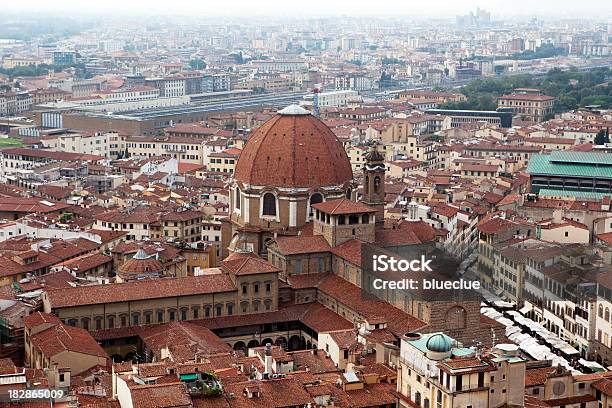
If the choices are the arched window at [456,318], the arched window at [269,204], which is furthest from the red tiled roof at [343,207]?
the arched window at [456,318]

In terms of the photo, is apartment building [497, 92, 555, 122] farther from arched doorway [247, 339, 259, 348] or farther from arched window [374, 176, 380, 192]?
arched doorway [247, 339, 259, 348]

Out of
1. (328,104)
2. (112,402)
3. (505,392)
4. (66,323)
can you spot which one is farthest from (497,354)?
(328,104)

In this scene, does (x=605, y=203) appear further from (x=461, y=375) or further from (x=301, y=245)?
(x=461, y=375)

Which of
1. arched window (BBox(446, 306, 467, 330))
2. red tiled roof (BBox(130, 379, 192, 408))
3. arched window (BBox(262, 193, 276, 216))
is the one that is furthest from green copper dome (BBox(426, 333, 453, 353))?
arched window (BBox(262, 193, 276, 216))

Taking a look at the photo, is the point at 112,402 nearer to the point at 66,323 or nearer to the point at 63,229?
the point at 66,323

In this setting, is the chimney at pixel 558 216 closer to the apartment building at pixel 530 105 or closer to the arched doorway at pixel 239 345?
the arched doorway at pixel 239 345
